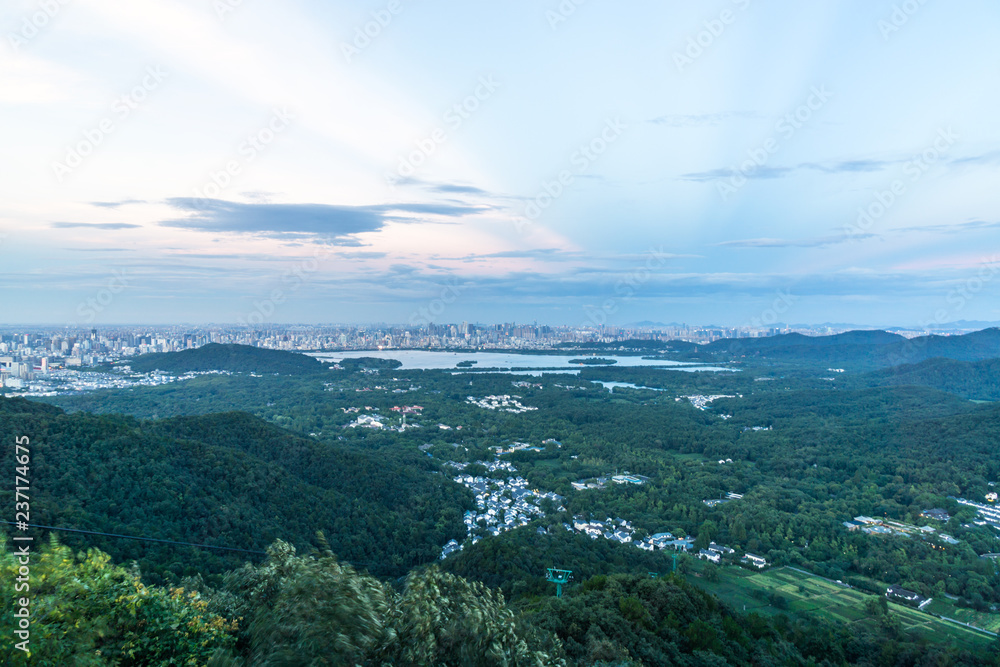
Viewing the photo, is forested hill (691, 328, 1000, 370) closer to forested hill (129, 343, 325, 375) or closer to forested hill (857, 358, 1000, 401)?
forested hill (857, 358, 1000, 401)

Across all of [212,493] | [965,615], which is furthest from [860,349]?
[212,493]

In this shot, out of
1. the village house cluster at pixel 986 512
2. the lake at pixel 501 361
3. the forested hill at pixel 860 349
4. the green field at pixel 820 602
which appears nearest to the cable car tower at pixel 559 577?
the green field at pixel 820 602

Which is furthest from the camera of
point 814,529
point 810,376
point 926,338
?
point 926,338

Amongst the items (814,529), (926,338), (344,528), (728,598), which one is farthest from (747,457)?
(926,338)

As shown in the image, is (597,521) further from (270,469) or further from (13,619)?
(13,619)

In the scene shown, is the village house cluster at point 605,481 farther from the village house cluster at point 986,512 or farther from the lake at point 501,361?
the lake at point 501,361
